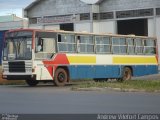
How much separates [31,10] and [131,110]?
45.9 meters

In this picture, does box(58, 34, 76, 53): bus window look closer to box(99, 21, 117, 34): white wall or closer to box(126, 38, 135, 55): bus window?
box(126, 38, 135, 55): bus window

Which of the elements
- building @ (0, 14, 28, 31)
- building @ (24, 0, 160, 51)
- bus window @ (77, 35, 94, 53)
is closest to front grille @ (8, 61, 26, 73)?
bus window @ (77, 35, 94, 53)

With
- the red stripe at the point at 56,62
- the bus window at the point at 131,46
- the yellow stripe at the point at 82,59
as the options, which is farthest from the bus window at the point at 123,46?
the red stripe at the point at 56,62

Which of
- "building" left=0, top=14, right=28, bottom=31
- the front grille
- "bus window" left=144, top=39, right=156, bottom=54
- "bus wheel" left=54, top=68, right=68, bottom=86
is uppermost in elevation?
"building" left=0, top=14, right=28, bottom=31

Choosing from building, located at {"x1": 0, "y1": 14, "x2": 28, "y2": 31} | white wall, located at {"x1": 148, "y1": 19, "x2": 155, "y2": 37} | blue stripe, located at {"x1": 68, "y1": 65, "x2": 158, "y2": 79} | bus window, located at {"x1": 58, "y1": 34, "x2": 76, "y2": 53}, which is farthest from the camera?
building, located at {"x1": 0, "y1": 14, "x2": 28, "y2": 31}

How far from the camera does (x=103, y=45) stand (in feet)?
111

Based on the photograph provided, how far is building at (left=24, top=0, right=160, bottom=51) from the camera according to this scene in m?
51.8

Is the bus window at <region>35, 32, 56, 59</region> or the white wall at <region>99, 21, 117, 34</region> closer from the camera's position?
the bus window at <region>35, 32, 56, 59</region>

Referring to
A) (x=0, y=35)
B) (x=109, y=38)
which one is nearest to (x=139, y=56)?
(x=109, y=38)

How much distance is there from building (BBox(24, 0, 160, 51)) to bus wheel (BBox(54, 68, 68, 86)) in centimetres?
2192

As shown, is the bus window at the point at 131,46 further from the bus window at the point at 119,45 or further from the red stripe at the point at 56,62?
the red stripe at the point at 56,62

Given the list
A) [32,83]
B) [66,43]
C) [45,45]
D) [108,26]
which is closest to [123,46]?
[66,43]

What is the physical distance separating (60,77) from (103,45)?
4.56 metres

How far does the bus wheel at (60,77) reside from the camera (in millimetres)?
30359
